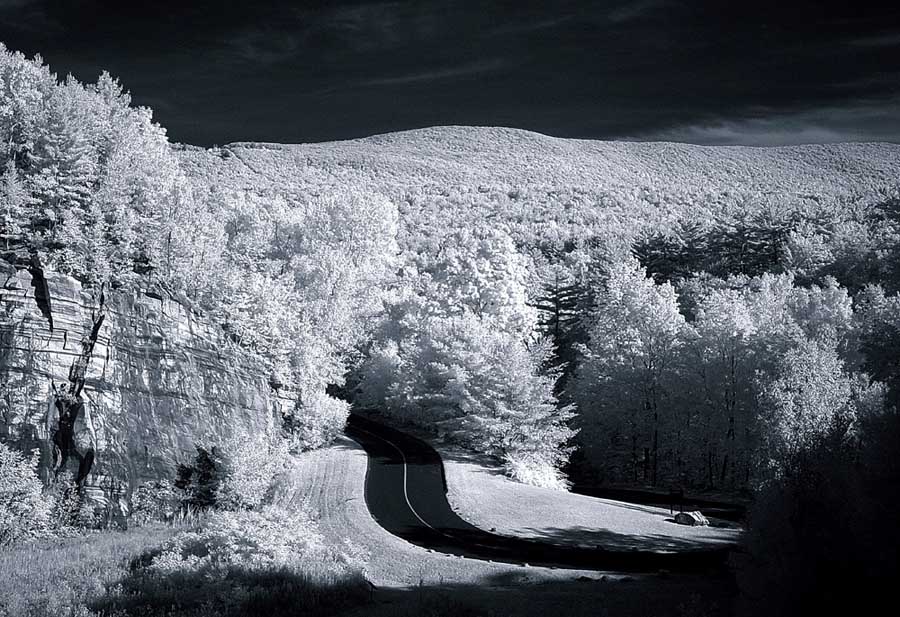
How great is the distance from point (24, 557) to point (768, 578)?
2200 centimetres

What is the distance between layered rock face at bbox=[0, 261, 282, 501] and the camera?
27625mm

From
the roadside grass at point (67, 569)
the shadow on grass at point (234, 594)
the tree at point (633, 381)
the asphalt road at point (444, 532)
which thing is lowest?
the roadside grass at point (67, 569)

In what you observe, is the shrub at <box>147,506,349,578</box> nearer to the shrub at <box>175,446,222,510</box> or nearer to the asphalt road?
the asphalt road

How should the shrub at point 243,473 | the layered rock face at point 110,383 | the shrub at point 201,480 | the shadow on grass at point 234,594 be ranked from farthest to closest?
the shrub at point 201,480
the shrub at point 243,473
the layered rock face at point 110,383
the shadow on grass at point 234,594

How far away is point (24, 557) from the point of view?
871 inches

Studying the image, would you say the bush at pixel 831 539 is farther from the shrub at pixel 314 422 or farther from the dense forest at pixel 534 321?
the shrub at pixel 314 422

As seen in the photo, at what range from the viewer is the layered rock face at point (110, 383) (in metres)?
27.6

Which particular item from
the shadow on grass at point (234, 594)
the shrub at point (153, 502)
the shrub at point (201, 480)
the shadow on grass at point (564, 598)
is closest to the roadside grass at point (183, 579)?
the shadow on grass at point (234, 594)

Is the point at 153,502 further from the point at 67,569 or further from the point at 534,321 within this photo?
the point at 534,321

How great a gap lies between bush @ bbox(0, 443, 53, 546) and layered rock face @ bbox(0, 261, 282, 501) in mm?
1045

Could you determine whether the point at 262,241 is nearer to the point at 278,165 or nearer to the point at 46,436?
the point at 46,436

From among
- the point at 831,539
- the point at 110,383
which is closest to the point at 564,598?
the point at 831,539

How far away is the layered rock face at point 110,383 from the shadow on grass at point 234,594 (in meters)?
11.3

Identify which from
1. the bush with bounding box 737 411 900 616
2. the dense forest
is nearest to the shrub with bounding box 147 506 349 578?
the bush with bounding box 737 411 900 616
